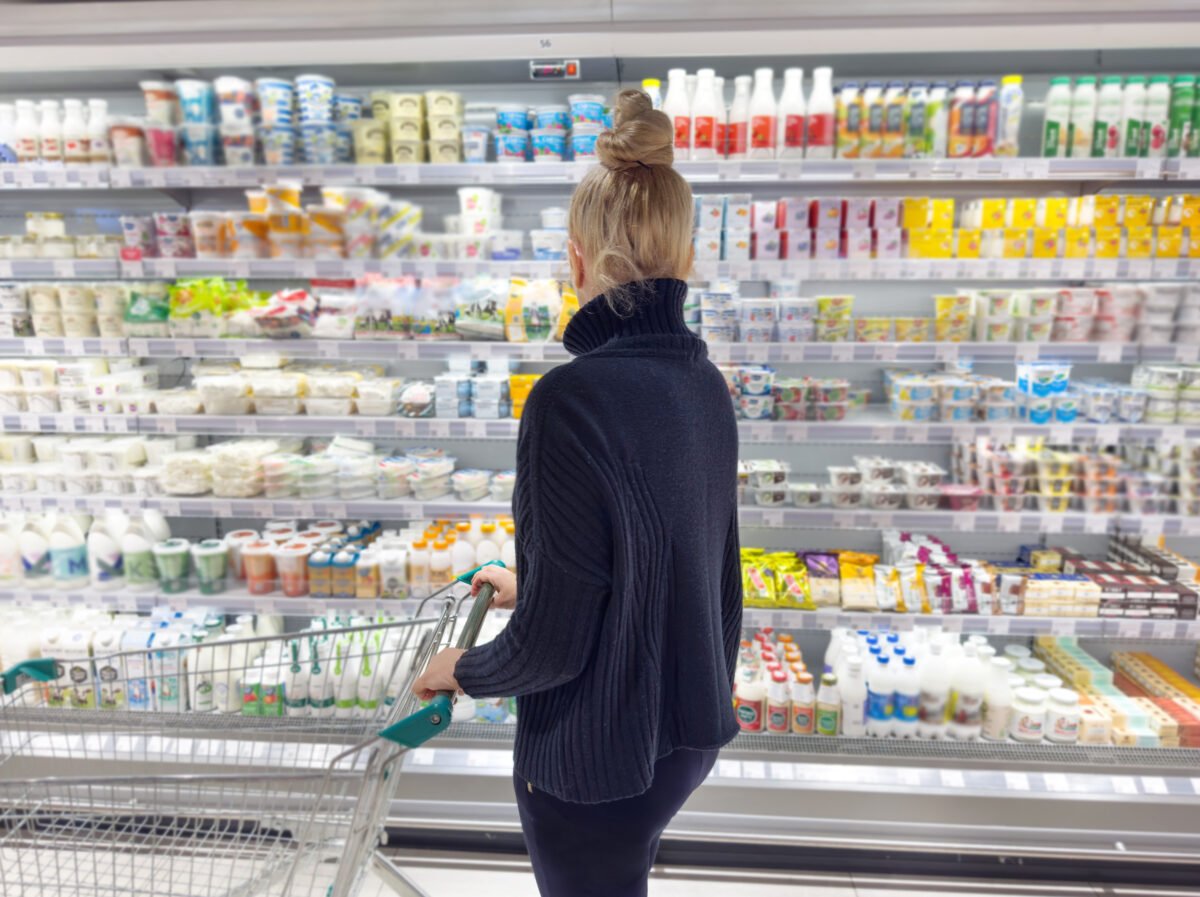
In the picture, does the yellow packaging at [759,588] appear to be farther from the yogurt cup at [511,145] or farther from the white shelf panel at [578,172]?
the yogurt cup at [511,145]

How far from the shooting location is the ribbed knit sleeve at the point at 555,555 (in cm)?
122

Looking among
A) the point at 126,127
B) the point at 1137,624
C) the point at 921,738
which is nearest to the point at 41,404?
the point at 126,127

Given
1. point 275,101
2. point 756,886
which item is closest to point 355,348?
point 275,101

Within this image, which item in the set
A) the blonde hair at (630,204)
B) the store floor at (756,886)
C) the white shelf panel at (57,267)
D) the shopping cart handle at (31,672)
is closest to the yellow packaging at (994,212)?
the blonde hair at (630,204)

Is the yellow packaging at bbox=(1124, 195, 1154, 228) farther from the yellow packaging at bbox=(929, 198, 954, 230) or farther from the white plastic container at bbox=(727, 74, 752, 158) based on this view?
the white plastic container at bbox=(727, 74, 752, 158)

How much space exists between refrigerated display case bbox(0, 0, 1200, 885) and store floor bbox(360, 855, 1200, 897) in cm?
5

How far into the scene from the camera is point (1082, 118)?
8.68 feet

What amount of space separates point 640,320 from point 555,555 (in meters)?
0.40

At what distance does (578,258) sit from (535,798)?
0.92 m

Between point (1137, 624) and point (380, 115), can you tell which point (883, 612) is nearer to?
point (1137, 624)

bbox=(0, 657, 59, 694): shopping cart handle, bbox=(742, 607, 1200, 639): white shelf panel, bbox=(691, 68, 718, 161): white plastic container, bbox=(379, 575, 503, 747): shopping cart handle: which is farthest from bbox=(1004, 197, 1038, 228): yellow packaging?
bbox=(0, 657, 59, 694): shopping cart handle

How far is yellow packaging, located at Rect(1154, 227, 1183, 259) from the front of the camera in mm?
2645

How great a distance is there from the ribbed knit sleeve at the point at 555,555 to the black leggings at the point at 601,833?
11.0 inches

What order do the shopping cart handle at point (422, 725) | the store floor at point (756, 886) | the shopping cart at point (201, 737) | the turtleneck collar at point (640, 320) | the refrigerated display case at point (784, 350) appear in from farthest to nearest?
the store floor at point (756, 886) < the refrigerated display case at point (784, 350) < the shopping cart at point (201, 737) < the turtleneck collar at point (640, 320) < the shopping cart handle at point (422, 725)
